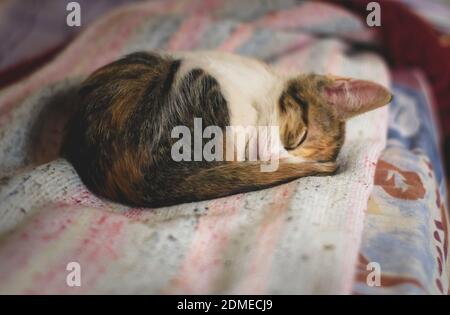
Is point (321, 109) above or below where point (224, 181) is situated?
above

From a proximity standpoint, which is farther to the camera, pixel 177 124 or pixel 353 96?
pixel 353 96

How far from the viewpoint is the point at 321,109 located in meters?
0.99

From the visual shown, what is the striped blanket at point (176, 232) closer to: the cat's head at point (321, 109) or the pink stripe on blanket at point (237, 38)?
the cat's head at point (321, 109)

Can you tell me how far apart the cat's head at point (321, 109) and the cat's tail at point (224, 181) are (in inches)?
5.2

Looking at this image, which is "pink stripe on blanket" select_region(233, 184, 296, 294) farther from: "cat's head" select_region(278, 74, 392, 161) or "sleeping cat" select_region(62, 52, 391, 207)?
"cat's head" select_region(278, 74, 392, 161)

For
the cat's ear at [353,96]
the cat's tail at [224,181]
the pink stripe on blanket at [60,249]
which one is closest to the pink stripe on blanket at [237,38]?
the cat's ear at [353,96]

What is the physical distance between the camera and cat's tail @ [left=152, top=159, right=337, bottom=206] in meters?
0.75

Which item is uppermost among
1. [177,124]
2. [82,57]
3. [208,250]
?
[82,57]

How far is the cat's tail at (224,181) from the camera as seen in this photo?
746mm

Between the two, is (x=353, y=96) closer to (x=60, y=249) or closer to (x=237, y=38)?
(x=237, y=38)

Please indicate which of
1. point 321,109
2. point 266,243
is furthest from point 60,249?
point 321,109

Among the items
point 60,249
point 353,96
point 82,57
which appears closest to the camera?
point 60,249

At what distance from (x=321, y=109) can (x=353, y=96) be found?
0.07 metres
